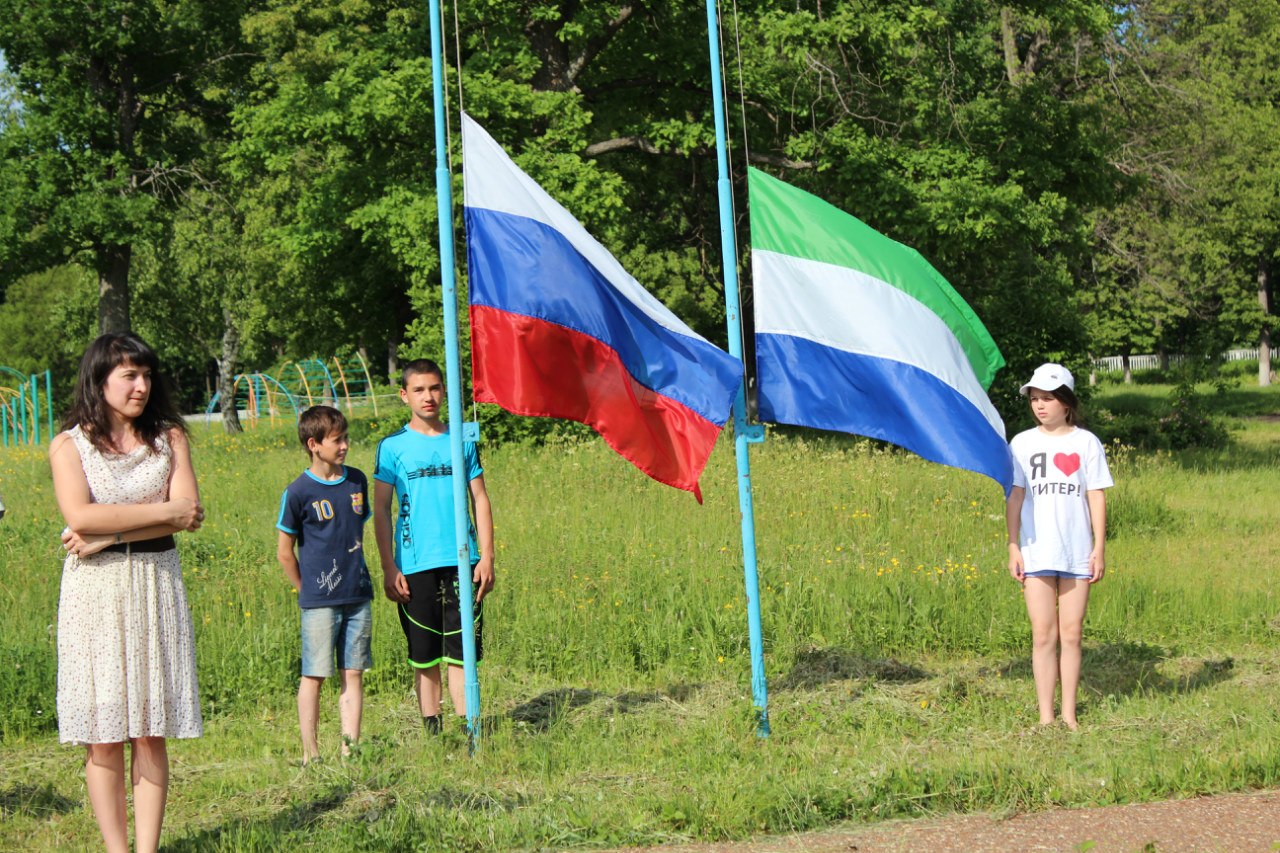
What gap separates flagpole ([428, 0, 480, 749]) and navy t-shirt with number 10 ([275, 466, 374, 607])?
0.57 m

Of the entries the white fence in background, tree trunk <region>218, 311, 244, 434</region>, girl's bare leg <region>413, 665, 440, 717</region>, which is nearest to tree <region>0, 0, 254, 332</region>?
tree trunk <region>218, 311, 244, 434</region>

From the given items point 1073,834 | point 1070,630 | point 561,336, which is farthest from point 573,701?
point 1073,834

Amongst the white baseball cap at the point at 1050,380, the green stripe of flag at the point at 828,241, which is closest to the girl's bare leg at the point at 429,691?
the green stripe of flag at the point at 828,241

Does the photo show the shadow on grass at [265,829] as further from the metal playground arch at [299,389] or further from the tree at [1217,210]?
the tree at [1217,210]

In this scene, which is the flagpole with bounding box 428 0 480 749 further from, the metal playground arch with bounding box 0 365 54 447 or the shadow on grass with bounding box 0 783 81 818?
the metal playground arch with bounding box 0 365 54 447

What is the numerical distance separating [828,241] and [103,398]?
3.35m

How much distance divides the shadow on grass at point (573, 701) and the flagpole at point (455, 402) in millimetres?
753

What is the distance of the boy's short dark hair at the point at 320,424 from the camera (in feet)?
20.5

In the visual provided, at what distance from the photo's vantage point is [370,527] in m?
12.3

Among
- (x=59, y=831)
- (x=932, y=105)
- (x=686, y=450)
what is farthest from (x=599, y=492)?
(x=932, y=105)

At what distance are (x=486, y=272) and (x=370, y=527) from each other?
6814mm

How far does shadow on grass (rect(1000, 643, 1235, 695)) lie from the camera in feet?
25.0

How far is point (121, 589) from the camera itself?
4785 mm

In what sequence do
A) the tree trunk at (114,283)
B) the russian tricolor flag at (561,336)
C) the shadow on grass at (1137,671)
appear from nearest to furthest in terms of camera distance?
the russian tricolor flag at (561,336), the shadow on grass at (1137,671), the tree trunk at (114,283)
